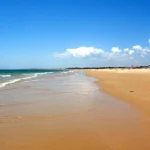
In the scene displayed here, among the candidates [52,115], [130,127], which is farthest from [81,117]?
[130,127]

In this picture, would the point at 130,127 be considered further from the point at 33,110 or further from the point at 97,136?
the point at 33,110

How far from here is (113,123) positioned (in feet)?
22.7

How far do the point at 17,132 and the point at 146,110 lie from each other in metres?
5.04

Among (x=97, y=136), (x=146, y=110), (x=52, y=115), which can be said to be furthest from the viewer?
(x=146, y=110)

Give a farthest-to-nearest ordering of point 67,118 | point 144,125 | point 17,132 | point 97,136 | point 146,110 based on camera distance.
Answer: point 146,110, point 67,118, point 144,125, point 17,132, point 97,136

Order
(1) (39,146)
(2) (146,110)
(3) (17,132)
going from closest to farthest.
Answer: (1) (39,146) < (3) (17,132) < (2) (146,110)

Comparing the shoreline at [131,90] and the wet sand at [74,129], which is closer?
the wet sand at [74,129]

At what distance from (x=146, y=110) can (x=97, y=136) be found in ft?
12.6

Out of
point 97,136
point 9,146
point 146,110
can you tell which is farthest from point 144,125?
point 9,146

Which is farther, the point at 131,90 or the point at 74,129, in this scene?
the point at 131,90

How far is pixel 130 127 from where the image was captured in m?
6.47

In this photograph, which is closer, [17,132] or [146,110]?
[17,132]

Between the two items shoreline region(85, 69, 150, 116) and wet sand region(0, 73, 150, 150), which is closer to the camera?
wet sand region(0, 73, 150, 150)

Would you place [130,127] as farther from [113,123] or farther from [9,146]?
[9,146]
